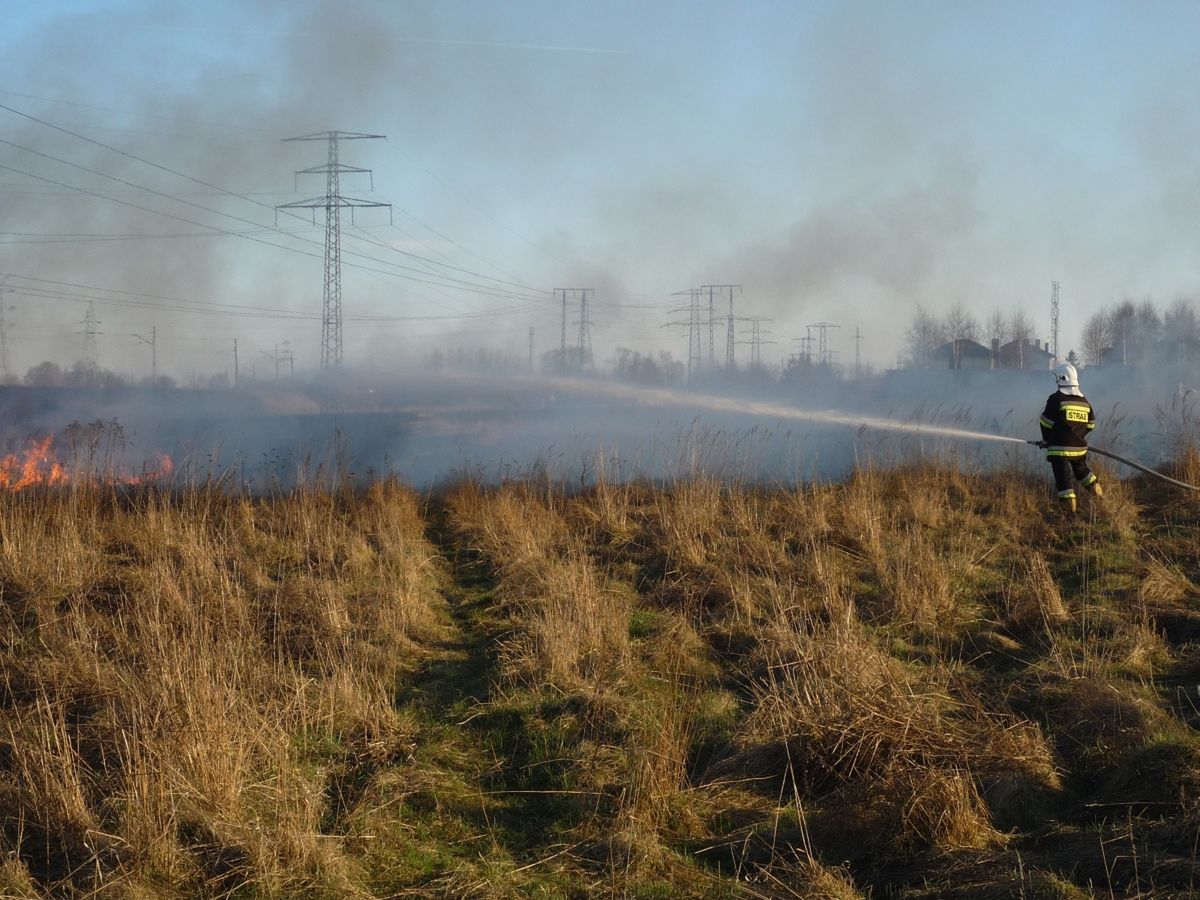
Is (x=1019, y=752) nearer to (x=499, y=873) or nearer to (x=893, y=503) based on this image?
(x=499, y=873)

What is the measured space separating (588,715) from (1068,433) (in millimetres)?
7011

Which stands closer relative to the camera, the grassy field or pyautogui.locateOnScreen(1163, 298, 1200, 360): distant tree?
the grassy field

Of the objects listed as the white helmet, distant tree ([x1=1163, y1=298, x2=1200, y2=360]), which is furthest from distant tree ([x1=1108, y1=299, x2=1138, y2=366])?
the white helmet

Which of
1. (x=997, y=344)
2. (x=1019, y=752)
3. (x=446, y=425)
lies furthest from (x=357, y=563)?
(x=997, y=344)

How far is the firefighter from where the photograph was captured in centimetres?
1017

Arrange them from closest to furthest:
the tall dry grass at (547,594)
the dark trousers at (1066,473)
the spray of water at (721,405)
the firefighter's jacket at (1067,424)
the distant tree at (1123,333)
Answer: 1. the tall dry grass at (547,594)
2. the firefighter's jacket at (1067,424)
3. the dark trousers at (1066,473)
4. the spray of water at (721,405)
5. the distant tree at (1123,333)

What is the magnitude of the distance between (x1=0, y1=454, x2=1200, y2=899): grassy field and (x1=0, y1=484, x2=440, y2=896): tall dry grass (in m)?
0.02

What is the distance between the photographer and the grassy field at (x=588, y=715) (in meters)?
3.97

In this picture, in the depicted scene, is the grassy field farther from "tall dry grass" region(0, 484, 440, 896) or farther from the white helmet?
the white helmet

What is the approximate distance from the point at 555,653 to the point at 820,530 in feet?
14.8

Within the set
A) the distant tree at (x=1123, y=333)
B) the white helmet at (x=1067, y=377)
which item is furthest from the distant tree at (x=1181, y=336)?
the white helmet at (x=1067, y=377)

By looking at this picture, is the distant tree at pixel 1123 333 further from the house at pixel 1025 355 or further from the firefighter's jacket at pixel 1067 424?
the firefighter's jacket at pixel 1067 424

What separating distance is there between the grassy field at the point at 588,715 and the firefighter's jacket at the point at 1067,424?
43.2 inches

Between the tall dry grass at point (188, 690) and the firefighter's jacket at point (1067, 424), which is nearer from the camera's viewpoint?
the tall dry grass at point (188, 690)
